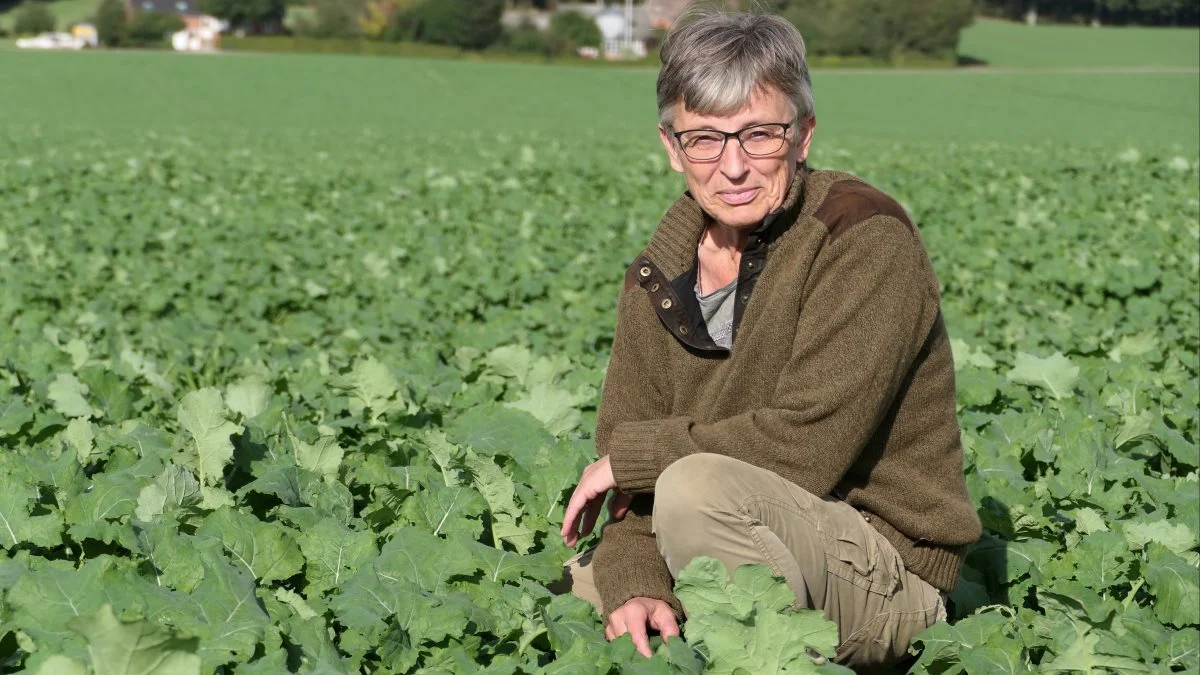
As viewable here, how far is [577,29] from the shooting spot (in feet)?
250

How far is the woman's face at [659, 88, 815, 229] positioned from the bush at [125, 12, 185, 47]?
261 ft

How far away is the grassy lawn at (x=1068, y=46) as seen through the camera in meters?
60.6

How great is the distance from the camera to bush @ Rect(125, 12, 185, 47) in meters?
77.6

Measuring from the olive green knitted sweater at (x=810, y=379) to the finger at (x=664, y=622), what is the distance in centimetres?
6

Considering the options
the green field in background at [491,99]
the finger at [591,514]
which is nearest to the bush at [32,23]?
the green field in background at [491,99]

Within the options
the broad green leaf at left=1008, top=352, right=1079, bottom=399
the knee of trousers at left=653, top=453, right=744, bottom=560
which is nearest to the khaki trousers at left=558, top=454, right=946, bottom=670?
the knee of trousers at left=653, top=453, right=744, bottom=560

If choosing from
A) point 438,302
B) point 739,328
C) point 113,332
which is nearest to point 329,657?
point 739,328

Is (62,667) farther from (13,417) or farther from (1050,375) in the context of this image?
(1050,375)

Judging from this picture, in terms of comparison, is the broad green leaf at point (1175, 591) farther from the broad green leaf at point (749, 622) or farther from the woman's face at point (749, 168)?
the woman's face at point (749, 168)

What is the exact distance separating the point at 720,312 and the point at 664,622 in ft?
2.22

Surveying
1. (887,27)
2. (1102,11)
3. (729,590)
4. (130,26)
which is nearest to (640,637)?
(729,590)

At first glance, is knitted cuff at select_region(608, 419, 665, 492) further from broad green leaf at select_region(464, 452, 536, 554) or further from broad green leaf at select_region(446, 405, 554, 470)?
broad green leaf at select_region(446, 405, 554, 470)

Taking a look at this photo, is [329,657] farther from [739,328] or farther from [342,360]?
[342,360]

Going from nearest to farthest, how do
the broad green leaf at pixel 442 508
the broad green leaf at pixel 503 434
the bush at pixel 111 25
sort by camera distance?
the broad green leaf at pixel 442 508
the broad green leaf at pixel 503 434
the bush at pixel 111 25
